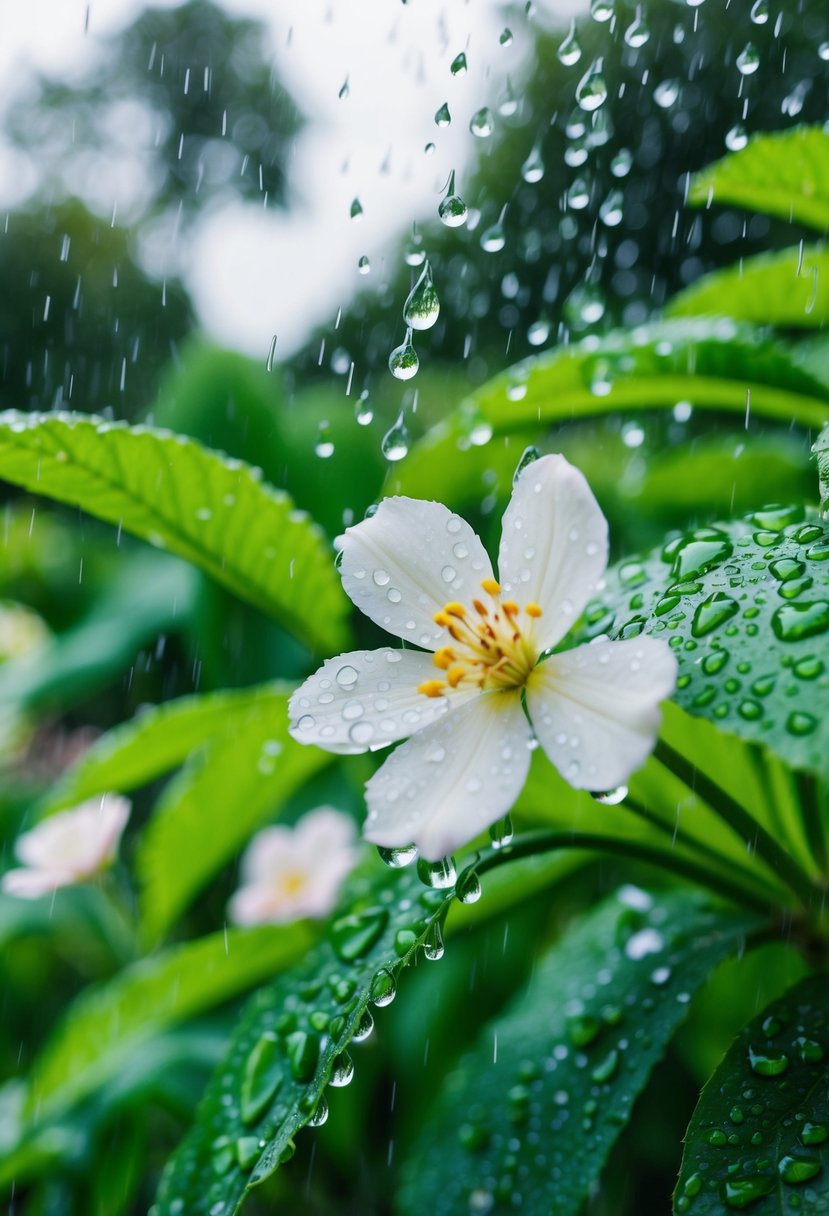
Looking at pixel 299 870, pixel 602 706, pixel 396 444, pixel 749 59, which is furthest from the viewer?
pixel 299 870

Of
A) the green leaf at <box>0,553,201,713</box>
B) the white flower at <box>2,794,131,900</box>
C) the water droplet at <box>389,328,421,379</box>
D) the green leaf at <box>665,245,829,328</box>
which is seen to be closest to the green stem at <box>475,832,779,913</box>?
the water droplet at <box>389,328,421,379</box>

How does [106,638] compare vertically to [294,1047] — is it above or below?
below

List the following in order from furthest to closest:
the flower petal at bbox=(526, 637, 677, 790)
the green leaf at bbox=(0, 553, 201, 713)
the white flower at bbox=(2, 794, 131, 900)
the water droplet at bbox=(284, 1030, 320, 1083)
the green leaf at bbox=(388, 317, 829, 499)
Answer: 1. the green leaf at bbox=(0, 553, 201, 713)
2. the white flower at bbox=(2, 794, 131, 900)
3. the green leaf at bbox=(388, 317, 829, 499)
4. the water droplet at bbox=(284, 1030, 320, 1083)
5. the flower petal at bbox=(526, 637, 677, 790)

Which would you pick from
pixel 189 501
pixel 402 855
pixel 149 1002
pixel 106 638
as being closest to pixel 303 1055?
pixel 402 855

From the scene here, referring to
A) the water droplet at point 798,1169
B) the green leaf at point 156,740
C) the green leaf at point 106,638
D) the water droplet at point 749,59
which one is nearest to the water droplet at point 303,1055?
the water droplet at point 798,1169

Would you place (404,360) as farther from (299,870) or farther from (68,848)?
(68,848)

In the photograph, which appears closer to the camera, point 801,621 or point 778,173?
point 801,621

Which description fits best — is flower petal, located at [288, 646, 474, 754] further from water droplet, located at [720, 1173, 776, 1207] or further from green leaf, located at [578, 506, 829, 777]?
water droplet, located at [720, 1173, 776, 1207]

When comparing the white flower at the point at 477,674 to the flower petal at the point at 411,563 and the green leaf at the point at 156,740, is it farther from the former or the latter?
the green leaf at the point at 156,740
